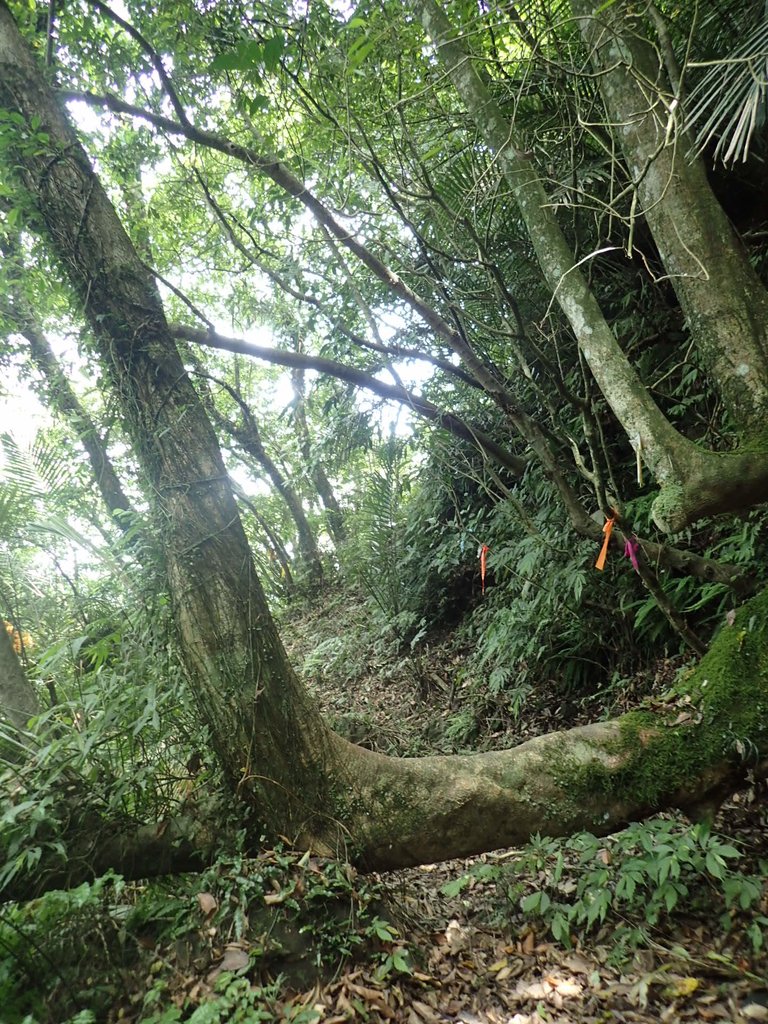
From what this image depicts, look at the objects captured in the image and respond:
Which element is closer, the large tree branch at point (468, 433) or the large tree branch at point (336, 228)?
the large tree branch at point (468, 433)

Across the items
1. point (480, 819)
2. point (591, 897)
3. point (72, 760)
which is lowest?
point (591, 897)

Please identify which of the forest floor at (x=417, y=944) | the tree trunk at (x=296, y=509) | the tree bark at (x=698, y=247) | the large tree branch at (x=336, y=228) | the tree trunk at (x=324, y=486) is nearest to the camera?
the forest floor at (x=417, y=944)

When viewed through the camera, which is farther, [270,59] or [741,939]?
[741,939]

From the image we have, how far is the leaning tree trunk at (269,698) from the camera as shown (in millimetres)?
2686

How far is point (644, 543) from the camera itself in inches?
130

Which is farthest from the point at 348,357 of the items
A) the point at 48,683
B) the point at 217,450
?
the point at 48,683

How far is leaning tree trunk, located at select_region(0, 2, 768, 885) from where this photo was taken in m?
2.69

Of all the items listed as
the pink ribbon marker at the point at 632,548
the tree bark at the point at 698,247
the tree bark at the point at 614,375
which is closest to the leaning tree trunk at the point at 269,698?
the pink ribbon marker at the point at 632,548

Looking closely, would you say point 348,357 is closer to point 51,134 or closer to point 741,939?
point 51,134

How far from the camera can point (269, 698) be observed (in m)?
2.73

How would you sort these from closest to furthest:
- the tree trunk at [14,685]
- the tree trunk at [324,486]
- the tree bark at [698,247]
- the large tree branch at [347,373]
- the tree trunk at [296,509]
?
the tree bark at [698,247] → the tree trunk at [14,685] → the large tree branch at [347,373] → the tree trunk at [324,486] → the tree trunk at [296,509]

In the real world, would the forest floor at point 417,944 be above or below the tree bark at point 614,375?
below

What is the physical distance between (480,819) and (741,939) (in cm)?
112

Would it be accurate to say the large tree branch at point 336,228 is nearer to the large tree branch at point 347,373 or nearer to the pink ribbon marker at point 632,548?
the large tree branch at point 347,373
